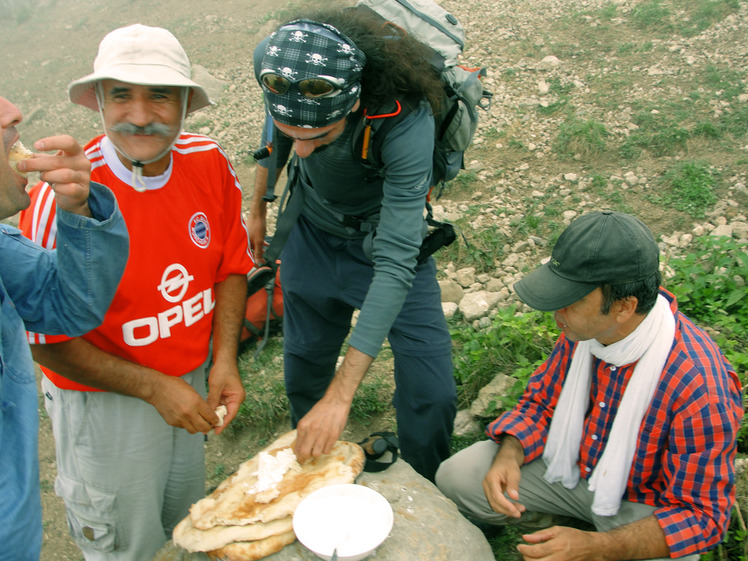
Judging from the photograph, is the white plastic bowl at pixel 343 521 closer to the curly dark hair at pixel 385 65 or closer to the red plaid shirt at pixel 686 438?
the red plaid shirt at pixel 686 438

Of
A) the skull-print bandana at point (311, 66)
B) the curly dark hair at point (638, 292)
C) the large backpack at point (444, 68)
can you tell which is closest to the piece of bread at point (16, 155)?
Answer: the skull-print bandana at point (311, 66)

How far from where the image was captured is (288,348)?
11.0 ft

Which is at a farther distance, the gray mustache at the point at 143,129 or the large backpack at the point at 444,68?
the large backpack at the point at 444,68

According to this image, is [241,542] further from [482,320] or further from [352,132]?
[482,320]

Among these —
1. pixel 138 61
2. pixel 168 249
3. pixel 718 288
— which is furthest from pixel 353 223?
pixel 718 288

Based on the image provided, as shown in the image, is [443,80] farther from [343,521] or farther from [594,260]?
[343,521]

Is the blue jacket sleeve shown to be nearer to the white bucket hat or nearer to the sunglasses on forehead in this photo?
the white bucket hat

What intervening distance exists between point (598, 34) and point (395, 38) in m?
5.99

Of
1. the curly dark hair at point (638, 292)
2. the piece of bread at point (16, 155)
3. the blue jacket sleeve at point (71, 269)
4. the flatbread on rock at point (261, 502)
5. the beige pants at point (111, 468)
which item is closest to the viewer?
the piece of bread at point (16, 155)

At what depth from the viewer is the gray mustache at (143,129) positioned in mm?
2229

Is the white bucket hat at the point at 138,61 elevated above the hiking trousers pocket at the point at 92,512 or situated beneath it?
elevated above

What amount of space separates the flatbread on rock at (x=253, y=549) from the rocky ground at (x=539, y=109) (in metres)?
2.23

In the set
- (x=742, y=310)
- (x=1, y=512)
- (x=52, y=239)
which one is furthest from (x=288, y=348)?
(x=742, y=310)

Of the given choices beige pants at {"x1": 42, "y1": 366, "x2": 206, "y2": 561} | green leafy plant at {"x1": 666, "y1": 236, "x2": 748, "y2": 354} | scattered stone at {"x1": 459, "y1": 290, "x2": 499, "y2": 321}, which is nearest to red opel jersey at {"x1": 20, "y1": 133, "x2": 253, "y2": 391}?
beige pants at {"x1": 42, "y1": 366, "x2": 206, "y2": 561}
